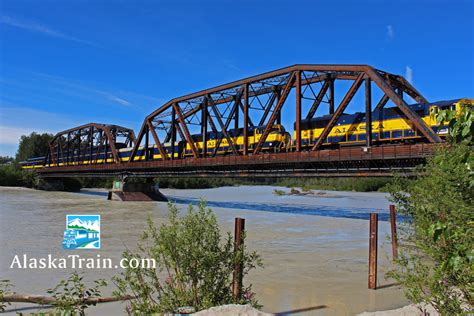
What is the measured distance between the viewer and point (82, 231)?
15.0m

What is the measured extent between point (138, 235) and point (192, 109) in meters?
39.2

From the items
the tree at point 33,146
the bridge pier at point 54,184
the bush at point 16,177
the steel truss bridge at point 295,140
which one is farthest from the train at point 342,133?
the tree at point 33,146

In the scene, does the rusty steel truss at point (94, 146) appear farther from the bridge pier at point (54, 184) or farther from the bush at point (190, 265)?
the bush at point (190, 265)

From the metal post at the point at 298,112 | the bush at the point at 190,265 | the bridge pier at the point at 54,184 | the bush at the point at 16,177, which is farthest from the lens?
the bush at the point at 16,177

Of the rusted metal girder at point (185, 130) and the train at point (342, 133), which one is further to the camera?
the rusted metal girder at point (185, 130)

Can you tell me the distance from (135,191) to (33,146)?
100m

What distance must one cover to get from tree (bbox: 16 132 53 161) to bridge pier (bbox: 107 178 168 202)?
315 ft

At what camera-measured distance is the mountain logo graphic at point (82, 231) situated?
13297mm

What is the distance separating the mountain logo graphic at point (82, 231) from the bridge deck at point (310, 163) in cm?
1191

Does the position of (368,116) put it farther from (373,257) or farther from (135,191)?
(135,191)

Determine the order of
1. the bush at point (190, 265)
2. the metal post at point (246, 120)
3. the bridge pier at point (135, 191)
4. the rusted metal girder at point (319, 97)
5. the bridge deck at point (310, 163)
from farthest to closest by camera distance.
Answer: the bridge pier at point (135, 191) → the rusted metal girder at point (319, 97) → the metal post at point (246, 120) → the bridge deck at point (310, 163) → the bush at point (190, 265)

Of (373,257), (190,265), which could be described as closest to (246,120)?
(373,257)

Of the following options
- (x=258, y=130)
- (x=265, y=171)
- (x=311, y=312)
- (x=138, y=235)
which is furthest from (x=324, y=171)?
(x=311, y=312)

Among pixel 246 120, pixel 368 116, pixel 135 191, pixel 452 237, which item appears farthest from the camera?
pixel 135 191
